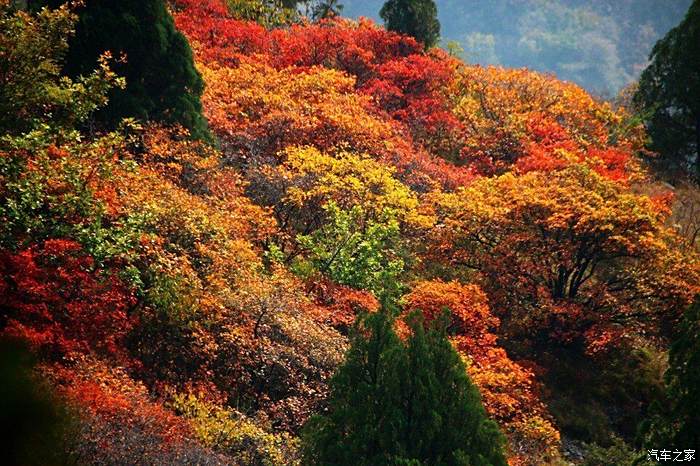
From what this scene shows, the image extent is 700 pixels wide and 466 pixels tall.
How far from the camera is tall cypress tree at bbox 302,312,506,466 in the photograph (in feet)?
29.9

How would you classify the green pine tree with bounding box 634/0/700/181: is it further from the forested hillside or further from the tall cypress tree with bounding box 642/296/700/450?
the tall cypress tree with bounding box 642/296/700/450

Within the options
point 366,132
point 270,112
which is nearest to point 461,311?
point 366,132

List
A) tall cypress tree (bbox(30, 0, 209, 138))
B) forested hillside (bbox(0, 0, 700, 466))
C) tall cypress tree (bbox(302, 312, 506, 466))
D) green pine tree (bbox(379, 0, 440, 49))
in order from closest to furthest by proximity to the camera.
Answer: tall cypress tree (bbox(302, 312, 506, 466)), forested hillside (bbox(0, 0, 700, 466)), tall cypress tree (bbox(30, 0, 209, 138)), green pine tree (bbox(379, 0, 440, 49))

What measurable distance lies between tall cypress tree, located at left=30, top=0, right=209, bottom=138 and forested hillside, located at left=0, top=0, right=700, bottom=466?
0.25 ft

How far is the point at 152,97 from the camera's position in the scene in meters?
20.2

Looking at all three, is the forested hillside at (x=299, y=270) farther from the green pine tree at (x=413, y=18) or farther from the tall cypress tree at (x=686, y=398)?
the green pine tree at (x=413, y=18)

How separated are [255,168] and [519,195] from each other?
29.0 feet

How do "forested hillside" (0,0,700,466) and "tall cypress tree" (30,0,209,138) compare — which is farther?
"tall cypress tree" (30,0,209,138)

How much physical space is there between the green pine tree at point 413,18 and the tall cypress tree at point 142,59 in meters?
20.6

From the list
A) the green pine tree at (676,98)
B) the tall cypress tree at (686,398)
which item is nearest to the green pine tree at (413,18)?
the green pine tree at (676,98)

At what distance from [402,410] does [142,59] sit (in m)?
15.0

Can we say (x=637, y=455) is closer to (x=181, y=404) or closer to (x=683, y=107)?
(x=181, y=404)

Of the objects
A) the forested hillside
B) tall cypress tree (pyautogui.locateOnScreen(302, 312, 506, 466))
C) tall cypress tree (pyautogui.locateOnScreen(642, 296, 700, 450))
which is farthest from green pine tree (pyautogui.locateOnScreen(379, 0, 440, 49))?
tall cypress tree (pyautogui.locateOnScreen(302, 312, 506, 466))

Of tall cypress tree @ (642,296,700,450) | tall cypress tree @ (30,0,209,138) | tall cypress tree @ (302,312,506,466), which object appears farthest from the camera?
tall cypress tree @ (30,0,209,138)
